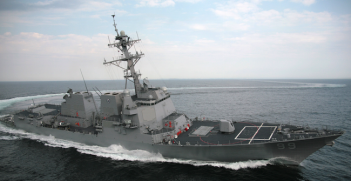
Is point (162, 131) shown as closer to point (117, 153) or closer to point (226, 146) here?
point (117, 153)

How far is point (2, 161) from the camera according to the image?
1476cm

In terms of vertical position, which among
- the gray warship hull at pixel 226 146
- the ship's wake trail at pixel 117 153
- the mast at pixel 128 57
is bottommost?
the ship's wake trail at pixel 117 153

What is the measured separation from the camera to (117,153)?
15477mm

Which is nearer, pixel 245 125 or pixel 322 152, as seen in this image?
pixel 322 152

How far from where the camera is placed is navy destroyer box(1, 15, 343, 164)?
1230cm

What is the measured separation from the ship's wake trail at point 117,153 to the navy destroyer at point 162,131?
360 mm

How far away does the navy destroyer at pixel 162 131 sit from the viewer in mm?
12297

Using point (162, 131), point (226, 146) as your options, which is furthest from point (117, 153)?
point (226, 146)

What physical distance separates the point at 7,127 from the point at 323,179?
1302 inches

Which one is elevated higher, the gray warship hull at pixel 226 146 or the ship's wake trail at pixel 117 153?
the gray warship hull at pixel 226 146

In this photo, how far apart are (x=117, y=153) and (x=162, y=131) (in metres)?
4.51

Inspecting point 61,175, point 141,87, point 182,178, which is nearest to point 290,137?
point 182,178

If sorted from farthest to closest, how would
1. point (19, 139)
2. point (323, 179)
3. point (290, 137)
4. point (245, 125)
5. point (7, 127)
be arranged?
1. point (7, 127)
2. point (19, 139)
3. point (245, 125)
4. point (290, 137)
5. point (323, 179)

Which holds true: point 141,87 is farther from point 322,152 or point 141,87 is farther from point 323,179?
point 322,152
